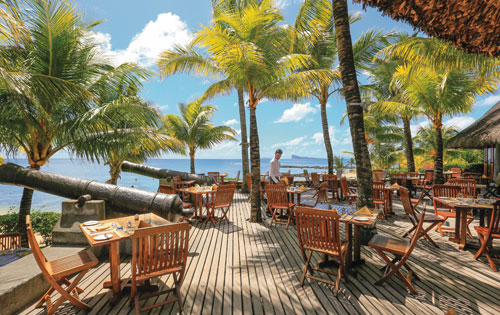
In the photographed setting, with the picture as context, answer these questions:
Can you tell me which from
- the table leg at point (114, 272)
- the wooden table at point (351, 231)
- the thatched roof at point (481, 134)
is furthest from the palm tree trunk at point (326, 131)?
the table leg at point (114, 272)

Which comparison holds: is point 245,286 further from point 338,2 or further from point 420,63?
point 420,63

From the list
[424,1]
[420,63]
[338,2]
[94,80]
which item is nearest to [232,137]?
[94,80]

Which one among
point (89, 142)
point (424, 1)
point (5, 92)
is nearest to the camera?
point (424, 1)

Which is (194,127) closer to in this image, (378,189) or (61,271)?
(378,189)

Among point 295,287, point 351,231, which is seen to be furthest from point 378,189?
point 295,287

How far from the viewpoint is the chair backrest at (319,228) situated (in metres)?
3.16

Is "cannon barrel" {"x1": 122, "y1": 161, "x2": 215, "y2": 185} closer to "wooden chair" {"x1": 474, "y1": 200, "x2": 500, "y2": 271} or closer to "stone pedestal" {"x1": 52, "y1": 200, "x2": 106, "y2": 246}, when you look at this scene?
"stone pedestal" {"x1": 52, "y1": 200, "x2": 106, "y2": 246}

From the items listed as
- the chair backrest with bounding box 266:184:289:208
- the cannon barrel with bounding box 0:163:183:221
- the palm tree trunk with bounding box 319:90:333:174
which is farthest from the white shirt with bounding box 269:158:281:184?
the palm tree trunk with bounding box 319:90:333:174

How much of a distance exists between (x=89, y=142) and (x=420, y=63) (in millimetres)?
10963

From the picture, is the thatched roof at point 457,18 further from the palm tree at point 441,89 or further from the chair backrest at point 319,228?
the palm tree at point 441,89

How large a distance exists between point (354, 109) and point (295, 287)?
3533mm

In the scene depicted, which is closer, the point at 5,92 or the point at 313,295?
the point at 313,295

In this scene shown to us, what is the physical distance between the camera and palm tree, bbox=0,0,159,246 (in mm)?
5930

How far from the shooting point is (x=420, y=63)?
8.59 metres
